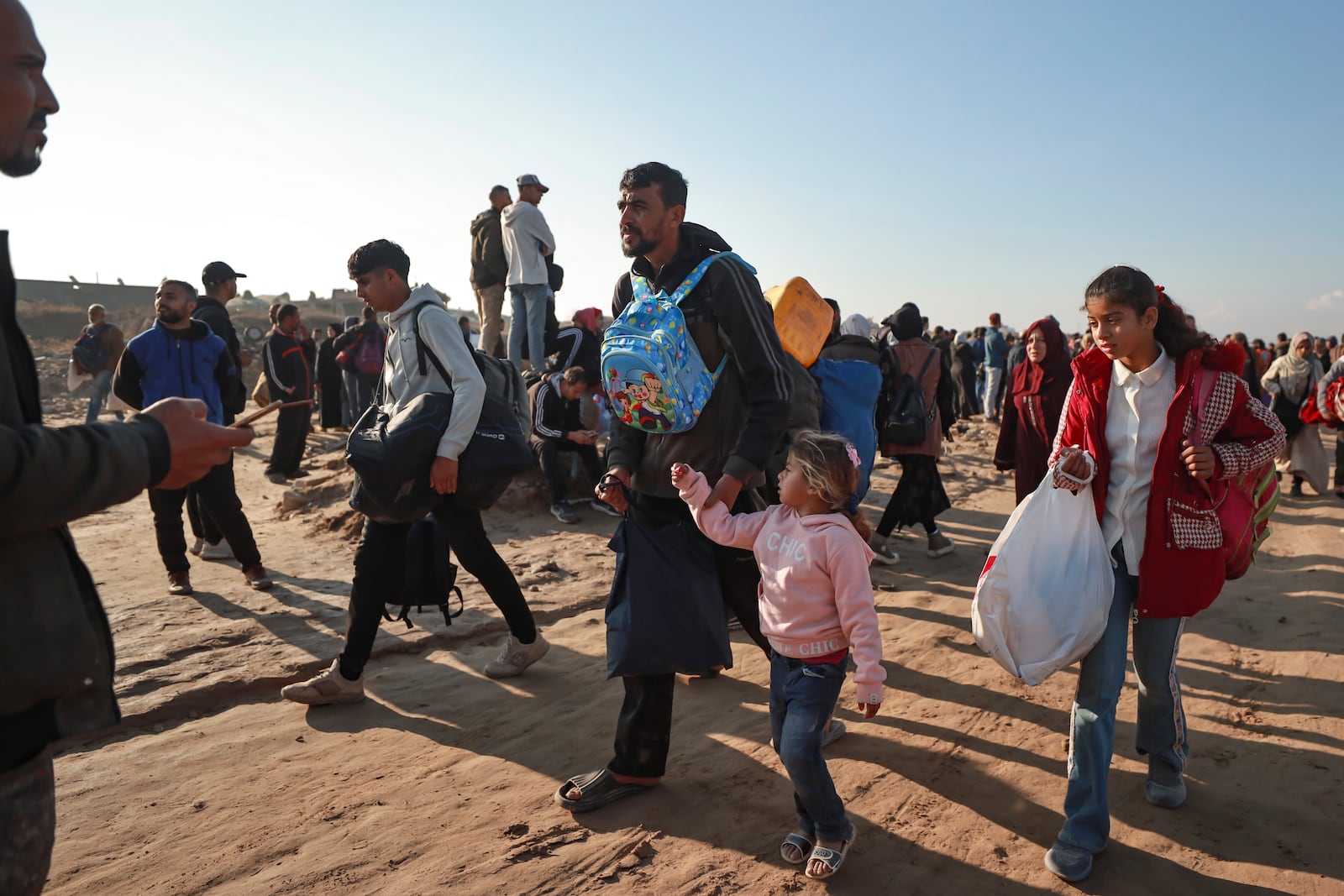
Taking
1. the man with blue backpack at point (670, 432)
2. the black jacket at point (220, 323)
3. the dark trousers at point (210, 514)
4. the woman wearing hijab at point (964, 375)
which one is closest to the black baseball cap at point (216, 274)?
the black jacket at point (220, 323)

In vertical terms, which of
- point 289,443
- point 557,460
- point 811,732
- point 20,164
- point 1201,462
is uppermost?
point 20,164

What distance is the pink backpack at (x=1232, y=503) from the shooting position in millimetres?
2861

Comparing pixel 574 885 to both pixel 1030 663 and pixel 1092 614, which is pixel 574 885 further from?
pixel 1092 614

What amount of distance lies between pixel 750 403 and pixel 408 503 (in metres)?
1.82

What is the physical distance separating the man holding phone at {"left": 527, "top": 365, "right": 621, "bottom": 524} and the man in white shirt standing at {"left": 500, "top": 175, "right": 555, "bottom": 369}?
2.97 feet

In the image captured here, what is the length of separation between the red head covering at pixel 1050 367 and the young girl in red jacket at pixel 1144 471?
2226 mm

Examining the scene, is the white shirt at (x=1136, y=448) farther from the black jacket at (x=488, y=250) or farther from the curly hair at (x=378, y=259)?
the black jacket at (x=488, y=250)

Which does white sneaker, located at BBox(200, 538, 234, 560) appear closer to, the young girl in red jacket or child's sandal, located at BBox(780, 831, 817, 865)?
child's sandal, located at BBox(780, 831, 817, 865)

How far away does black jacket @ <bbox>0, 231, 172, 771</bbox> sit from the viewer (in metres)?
1.40

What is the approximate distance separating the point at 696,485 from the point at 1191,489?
5.53 feet

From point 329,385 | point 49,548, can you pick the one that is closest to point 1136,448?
point 49,548

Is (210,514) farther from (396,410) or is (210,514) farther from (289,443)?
(289,443)

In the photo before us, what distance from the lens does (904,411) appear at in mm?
6777

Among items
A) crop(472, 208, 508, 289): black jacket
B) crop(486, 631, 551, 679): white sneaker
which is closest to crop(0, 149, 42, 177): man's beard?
crop(486, 631, 551, 679): white sneaker
